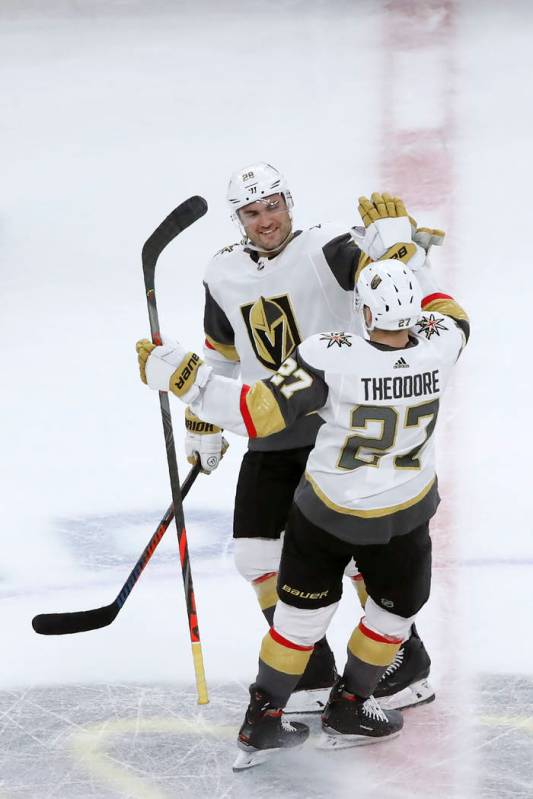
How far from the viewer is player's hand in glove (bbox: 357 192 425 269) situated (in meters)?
3.01

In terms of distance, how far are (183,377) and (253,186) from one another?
1.69 ft

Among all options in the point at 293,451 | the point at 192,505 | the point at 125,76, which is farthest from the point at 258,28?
the point at 293,451

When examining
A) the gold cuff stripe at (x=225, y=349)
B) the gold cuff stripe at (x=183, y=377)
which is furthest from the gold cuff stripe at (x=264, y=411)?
the gold cuff stripe at (x=225, y=349)

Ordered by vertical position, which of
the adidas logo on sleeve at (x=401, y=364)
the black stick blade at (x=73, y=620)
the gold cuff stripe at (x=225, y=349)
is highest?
the adidas logo on sleeve at (x=401, y=364)

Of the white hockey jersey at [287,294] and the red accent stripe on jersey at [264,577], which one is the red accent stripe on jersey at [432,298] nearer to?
the white hockey jersey at [287,294]

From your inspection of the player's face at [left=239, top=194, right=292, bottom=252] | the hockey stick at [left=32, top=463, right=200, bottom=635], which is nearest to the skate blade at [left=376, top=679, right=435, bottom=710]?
the hockey stick at [left=32, top=463, right=200, bottom=635]

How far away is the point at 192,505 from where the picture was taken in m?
4.23

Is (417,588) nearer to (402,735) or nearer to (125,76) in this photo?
(402,735)

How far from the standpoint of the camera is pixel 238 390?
2850mm

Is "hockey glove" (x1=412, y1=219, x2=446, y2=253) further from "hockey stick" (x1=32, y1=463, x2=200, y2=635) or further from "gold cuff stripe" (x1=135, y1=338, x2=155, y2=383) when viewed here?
"hockey stick" (x1=32, y1=463, x2=200, y2=635)

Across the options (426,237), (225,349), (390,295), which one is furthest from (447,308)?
(225,349)

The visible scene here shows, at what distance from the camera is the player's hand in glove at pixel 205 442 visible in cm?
339

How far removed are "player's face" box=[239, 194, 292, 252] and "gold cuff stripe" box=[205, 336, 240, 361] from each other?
0.31 m

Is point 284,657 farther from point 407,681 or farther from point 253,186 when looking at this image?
point 253,186
